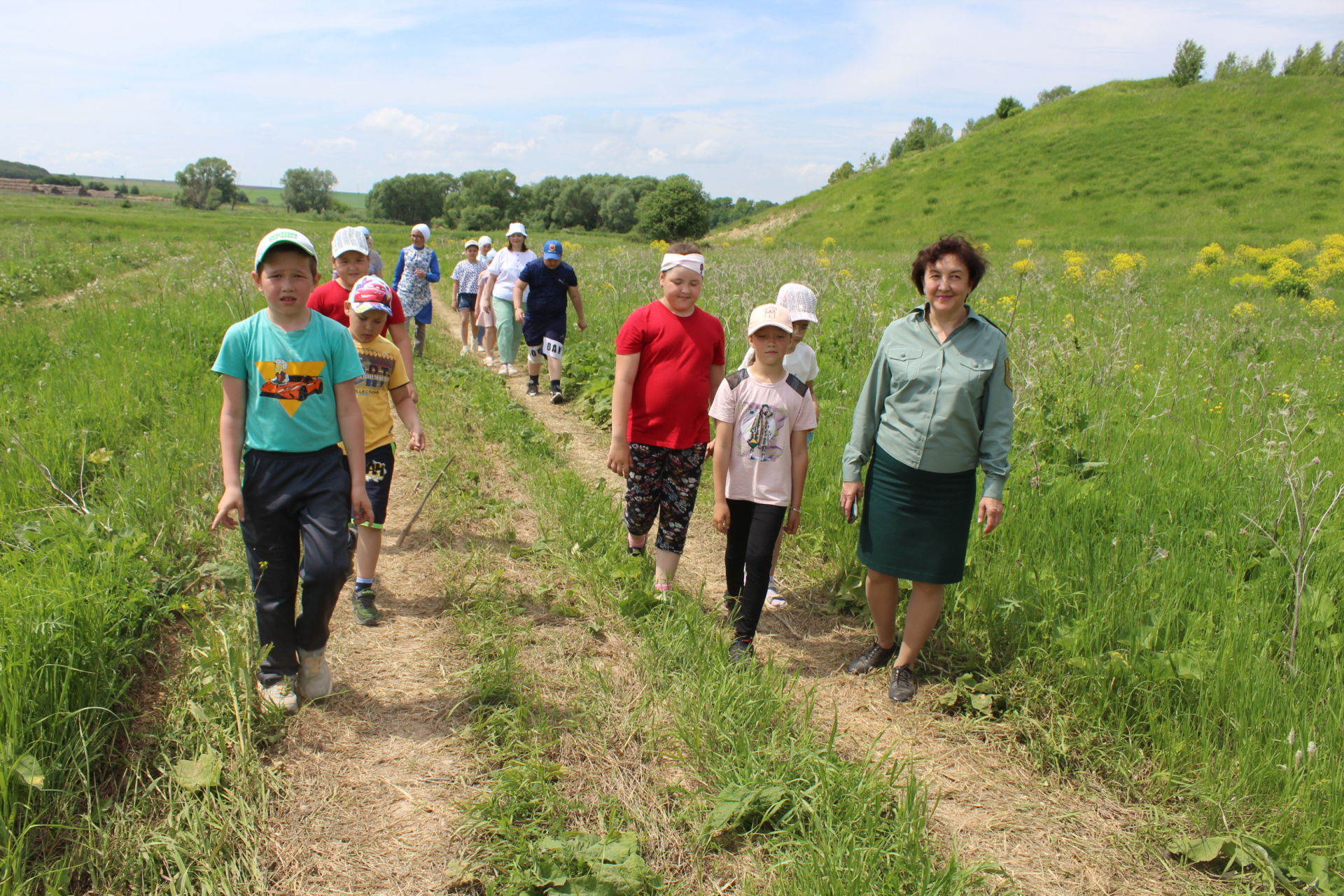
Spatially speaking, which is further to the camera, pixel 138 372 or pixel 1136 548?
pixel 138 372

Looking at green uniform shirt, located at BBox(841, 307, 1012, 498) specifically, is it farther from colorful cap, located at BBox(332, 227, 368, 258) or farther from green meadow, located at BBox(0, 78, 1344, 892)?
colorful cap, located at BBox(332, 227, 368, 258)

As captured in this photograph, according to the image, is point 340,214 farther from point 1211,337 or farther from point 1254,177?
point 1211,337

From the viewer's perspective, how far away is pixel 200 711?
287 centimetres

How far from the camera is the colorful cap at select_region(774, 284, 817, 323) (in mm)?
4086

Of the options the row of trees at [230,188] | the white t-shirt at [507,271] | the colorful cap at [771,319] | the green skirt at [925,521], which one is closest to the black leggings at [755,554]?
the green skirt at [925,521]

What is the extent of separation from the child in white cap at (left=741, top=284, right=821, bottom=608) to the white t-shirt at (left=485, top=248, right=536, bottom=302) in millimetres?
6496

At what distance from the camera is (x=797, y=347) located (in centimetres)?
466

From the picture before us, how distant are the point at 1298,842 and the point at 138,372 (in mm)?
9119

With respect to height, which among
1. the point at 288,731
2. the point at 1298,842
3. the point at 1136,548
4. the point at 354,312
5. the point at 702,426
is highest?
the point at 354,312

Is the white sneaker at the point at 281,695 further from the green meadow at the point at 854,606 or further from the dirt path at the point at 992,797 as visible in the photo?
the dirt path at the point at 992,797

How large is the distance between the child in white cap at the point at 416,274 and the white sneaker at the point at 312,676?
7882mm

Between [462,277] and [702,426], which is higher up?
[462,277]

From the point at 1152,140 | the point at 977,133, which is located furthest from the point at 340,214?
the point at 1152,140

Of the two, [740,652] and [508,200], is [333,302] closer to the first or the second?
[740,652]
